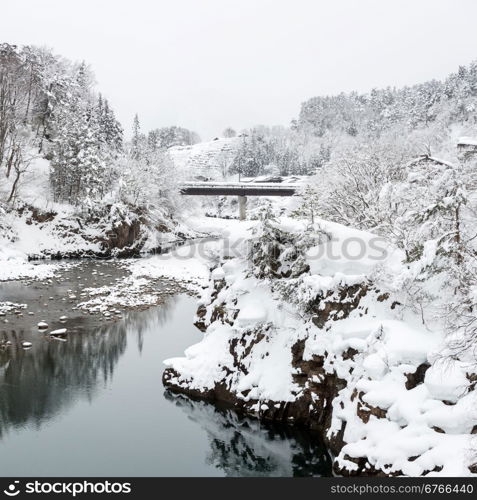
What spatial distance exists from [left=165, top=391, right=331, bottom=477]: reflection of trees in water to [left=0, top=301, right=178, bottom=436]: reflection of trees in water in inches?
184

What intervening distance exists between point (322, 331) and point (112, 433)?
757 centimetres

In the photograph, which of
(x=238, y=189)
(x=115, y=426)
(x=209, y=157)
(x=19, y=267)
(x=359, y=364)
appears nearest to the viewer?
(x=359, y=364)

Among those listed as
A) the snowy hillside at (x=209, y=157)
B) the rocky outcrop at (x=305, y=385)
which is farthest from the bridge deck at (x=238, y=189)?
the snowy hillside at (x=209, y=157)

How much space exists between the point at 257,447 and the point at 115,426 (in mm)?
4707

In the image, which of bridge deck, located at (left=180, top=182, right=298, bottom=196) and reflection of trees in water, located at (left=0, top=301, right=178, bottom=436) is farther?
bridge deck, located at (left=180, top=182, right=298, bottom=196)

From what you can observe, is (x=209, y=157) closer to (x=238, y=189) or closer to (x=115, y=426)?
(x=238, y=189)

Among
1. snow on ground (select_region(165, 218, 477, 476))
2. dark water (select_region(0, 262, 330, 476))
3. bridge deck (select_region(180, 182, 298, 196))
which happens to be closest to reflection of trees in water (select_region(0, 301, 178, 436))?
dark water (select_region(0, 262, 330, 476))

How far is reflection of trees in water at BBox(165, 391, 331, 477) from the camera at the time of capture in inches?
477

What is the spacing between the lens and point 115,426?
45.2ft

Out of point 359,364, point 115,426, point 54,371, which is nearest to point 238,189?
point 54,371

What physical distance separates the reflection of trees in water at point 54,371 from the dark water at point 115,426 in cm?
4

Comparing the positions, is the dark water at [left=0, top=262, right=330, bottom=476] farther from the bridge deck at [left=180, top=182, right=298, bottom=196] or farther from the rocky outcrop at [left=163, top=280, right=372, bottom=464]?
the bridge deck at [left=180, top=182, right=298, bottom=196]

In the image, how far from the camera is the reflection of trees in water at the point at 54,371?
47.4 ft
